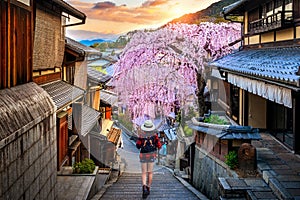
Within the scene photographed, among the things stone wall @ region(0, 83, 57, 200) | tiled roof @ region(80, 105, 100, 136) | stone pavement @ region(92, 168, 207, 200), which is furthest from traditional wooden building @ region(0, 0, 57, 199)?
tiled roof @ region(80, 105, 100, 136)

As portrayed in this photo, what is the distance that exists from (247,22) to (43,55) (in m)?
9.02

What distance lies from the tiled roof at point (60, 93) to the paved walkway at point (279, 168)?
491 cm

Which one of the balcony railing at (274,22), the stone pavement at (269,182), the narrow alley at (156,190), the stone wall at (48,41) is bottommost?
the narrow alley at (156,190)

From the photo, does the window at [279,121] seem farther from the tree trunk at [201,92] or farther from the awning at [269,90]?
the tree trunk at [201,92]

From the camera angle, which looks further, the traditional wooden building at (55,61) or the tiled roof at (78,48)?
the tiled roof at (78,48)

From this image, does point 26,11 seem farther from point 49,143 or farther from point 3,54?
point 49,143

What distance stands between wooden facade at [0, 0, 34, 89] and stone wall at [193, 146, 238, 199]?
5.26 metres

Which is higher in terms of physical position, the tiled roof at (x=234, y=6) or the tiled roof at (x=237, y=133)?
the tiled roof at (x=234, y=6)

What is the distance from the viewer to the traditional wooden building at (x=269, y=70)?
7.27m

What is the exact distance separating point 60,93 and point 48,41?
1.43 meters

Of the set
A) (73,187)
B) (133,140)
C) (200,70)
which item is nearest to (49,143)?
(73,187)

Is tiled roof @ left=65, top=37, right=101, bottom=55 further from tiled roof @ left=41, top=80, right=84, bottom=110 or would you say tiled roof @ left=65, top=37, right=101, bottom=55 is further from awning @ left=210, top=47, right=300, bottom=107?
awning @ left=210, top=47, right=300, bottom=107

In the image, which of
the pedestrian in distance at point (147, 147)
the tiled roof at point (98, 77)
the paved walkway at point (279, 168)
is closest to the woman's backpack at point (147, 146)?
the pedestrian in distance at point (147, 147)

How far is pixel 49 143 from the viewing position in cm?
636
